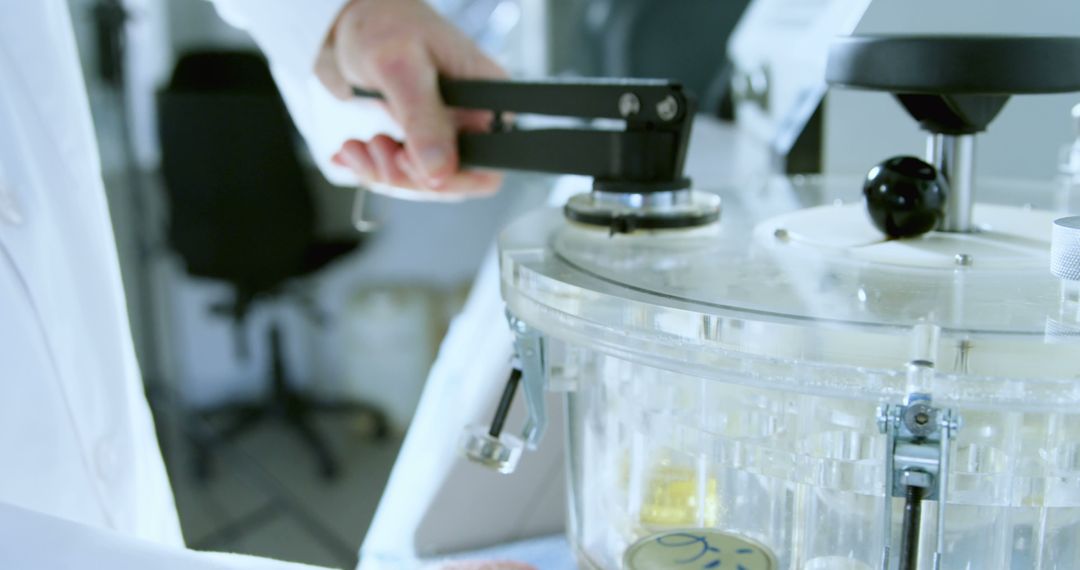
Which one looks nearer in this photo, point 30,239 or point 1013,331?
point 1013,331

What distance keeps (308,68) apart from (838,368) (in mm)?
599

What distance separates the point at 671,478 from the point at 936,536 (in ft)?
0.43

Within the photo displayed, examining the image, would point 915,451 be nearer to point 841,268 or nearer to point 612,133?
point 841,268

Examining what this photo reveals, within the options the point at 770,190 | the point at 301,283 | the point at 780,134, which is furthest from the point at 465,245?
the point at 770,190

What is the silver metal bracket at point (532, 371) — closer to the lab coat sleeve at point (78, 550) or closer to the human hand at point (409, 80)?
the lab coat sleeve at point (78, 550)

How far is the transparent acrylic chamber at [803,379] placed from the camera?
35cm

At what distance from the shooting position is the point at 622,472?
49 cm

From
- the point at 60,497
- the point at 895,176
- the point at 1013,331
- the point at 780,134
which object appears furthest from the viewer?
the point at 780,134

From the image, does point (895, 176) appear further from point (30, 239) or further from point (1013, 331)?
point (30, 239)

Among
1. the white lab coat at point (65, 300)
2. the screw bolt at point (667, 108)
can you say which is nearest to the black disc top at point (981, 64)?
the screw bolt at point (667, 108)

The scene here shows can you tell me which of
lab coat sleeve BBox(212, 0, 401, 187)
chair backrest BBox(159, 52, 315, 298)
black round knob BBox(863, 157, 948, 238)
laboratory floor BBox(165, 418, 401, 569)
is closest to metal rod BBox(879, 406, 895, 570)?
black round knob BBox(863, 157, 948, 238)

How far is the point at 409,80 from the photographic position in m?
0.73

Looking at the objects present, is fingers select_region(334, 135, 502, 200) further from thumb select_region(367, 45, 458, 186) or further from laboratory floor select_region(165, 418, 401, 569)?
laboratory floor select_region(165, 418, 401, 569)

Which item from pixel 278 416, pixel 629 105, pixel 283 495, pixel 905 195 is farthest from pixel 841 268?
pixel 278 416
